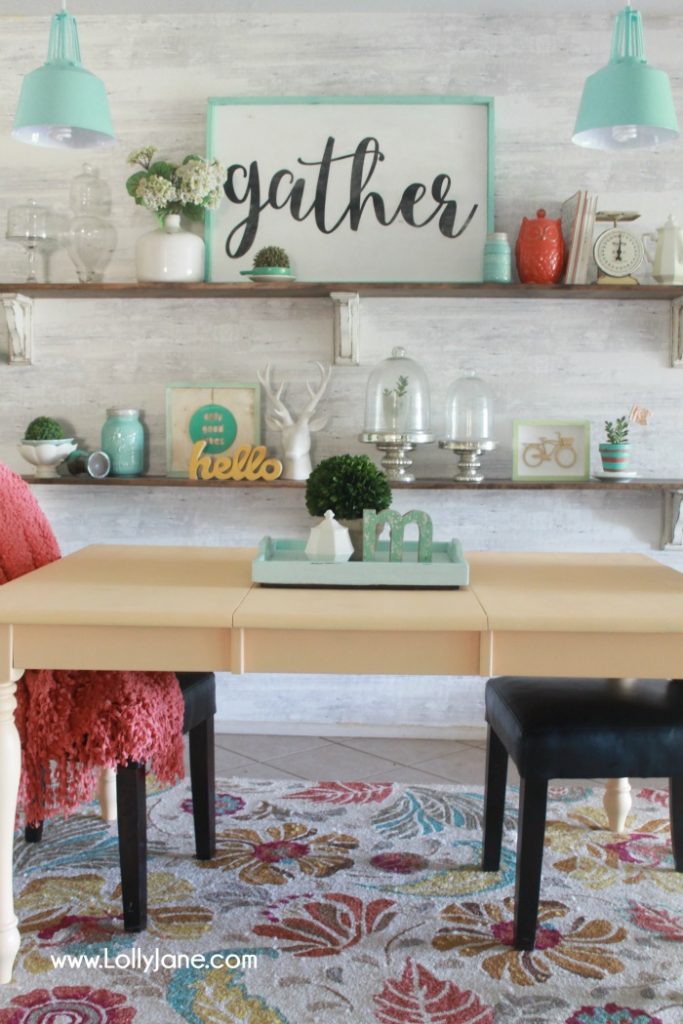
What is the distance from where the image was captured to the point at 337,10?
3414 millimetres

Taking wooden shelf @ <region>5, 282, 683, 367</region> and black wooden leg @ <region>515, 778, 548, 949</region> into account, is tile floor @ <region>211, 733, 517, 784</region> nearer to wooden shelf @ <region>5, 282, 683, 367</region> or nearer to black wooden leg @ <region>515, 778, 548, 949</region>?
black wooden leg @ <region>515, 778, 548, 949</region>

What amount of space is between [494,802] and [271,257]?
1825 millimetres

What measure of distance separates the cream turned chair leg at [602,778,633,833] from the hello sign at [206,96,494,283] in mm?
1654

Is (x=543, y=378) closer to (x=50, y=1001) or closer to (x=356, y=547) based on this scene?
(x=356, y=547)

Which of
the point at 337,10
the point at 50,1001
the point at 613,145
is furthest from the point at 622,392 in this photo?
the point at 50,1001

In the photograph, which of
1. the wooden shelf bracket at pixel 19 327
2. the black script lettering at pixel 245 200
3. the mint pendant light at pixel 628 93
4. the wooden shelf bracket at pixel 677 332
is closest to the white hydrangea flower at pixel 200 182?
the black script lettering at pixel 245 200

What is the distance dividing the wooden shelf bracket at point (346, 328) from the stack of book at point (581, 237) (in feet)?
2.21

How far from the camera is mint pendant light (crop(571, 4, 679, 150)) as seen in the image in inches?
86.7

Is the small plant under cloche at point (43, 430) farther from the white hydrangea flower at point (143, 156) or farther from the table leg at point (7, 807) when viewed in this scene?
the table leg at point (7, 807)

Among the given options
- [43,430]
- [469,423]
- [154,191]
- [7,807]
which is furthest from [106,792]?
[154,191]

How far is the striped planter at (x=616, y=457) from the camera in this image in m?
3.34

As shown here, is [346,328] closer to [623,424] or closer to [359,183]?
[359,183]

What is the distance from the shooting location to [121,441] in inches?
137

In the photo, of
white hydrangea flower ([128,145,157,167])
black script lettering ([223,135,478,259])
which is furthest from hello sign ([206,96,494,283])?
white hydrangea flower ([128,145,157,167])
